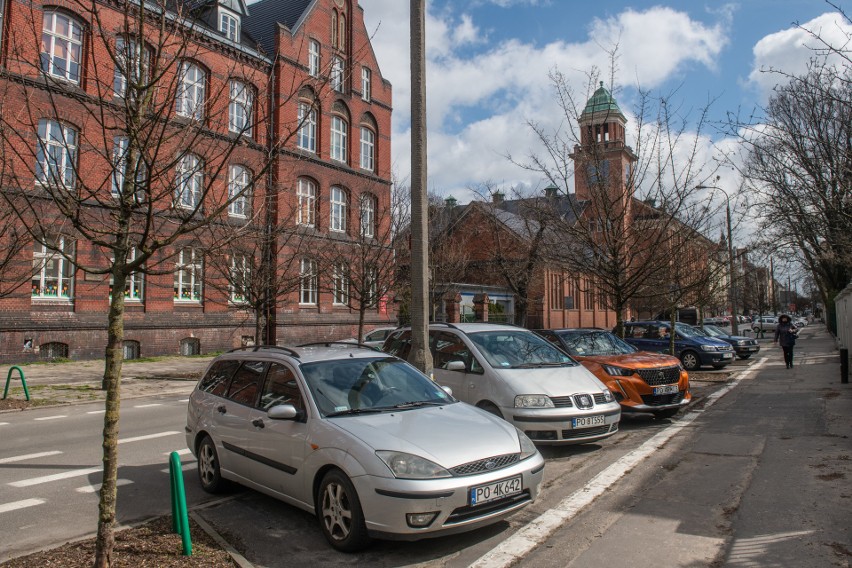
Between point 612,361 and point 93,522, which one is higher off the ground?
point 612,361

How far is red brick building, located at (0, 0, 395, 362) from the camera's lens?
470 cm

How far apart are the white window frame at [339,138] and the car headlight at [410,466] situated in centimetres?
3036

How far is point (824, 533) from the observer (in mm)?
4875

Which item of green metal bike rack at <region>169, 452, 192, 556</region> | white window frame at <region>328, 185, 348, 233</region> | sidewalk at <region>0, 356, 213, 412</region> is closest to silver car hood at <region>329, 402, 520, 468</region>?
green metal bike rack at <region>169, 452, 192, 556</region>

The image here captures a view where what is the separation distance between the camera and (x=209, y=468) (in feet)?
20.8

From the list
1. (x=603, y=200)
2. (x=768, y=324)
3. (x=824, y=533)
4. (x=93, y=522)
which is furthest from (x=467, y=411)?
(x=768, y=324)

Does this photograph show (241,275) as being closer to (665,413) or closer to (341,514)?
(665,413)

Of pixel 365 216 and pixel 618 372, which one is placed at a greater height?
pixel 365 216

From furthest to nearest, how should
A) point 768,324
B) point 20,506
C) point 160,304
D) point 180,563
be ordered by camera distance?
point 768,324, point 160,304, point 20,506, point 180,563

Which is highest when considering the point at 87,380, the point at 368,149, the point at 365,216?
the point at 368,149

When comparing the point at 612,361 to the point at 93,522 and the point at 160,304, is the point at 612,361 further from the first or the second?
the point at 160,304

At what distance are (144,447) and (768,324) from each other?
6530 cm

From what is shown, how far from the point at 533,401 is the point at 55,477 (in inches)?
224

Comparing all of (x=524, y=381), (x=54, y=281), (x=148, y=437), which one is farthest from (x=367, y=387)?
(x=54, y=281)
